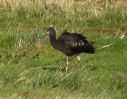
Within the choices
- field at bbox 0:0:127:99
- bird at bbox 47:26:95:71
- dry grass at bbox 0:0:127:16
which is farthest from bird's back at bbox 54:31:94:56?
dry grass at bbox 0:0:127:16

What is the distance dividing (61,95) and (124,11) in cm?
958

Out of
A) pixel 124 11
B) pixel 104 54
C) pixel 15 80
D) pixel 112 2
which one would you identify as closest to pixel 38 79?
pixel 15 80

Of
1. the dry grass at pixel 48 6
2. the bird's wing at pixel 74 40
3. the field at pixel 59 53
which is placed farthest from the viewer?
the dry grass at pixel 48 6

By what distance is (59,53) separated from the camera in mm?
13383

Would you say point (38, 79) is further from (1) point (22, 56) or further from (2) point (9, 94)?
(1) point (22, 56)

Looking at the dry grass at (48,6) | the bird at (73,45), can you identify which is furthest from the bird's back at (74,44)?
the dry grass at (48,6)

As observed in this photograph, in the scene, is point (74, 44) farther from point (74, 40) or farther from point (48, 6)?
point (48, 6)

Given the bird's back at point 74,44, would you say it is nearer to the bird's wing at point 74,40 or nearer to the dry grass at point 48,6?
the bird's wing at point 74,40

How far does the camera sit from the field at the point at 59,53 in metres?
9.41

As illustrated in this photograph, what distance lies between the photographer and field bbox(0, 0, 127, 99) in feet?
30.9

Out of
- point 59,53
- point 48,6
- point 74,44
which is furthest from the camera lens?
point 48,6

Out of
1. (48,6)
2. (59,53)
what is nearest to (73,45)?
(59,53)

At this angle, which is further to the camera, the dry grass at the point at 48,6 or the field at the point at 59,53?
the dry grass at the point at 48,6

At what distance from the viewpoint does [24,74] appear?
9.81 metres
